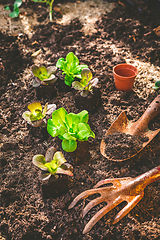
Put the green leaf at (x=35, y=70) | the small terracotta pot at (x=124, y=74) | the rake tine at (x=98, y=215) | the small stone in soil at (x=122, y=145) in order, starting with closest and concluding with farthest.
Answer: the rake tine at (x=98, y=215)
the small stone in soil at (x=122, y=145)
the green leaf at (x=35, y=70)
the small terracotta pot at (x=124, y=74)

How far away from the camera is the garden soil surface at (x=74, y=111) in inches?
56.4

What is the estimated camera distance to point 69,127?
1.63m

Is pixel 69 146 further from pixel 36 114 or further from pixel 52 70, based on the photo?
pixel 52 70

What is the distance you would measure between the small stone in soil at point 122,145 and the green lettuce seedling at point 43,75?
0.78 meters

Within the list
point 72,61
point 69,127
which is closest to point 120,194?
point 69,127

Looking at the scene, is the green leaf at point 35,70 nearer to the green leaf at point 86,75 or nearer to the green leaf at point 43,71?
the green leaf at point 43,71

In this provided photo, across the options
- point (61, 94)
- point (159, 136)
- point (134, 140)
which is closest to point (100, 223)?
point (134, 140)

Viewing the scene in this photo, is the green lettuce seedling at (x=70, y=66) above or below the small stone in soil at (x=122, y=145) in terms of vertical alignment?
above

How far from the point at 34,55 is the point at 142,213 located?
2.16 metres

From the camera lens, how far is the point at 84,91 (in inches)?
77.3

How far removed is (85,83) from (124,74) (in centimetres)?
54

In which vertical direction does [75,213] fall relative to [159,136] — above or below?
below

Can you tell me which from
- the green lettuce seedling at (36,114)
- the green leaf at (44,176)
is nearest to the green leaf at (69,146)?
the green leaf at (44,176)

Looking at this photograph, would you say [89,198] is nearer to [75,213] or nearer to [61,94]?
[75,213]
